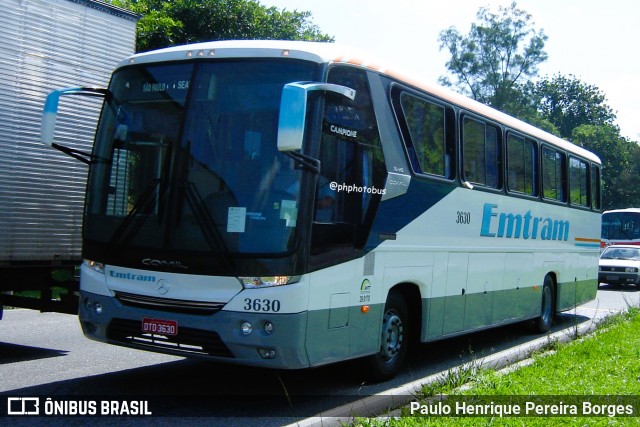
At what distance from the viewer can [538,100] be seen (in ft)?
204

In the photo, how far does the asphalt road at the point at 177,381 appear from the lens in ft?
22.8

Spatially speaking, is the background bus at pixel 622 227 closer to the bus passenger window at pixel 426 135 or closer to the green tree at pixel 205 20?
the green tree at pixel 205 20

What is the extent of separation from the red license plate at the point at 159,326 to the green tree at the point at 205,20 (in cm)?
2168

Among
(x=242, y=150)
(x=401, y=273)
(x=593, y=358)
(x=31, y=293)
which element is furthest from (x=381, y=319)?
(x=31, y=293)

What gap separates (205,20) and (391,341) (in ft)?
75.8

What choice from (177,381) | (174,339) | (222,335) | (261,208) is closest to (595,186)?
(177,381)

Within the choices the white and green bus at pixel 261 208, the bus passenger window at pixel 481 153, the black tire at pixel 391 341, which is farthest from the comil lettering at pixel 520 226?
the black tire at pixel 391 341

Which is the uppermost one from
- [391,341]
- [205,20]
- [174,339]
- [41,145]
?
[205,20]

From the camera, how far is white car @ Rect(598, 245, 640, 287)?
27328 millimetres

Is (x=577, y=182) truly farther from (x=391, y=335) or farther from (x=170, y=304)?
(x=170, y=304)

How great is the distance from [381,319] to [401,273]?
2.19ft

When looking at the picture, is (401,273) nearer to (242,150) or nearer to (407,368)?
(407,368)

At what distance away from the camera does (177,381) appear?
8.16 meters

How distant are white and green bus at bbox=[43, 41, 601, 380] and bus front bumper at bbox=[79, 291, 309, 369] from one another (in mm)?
13
